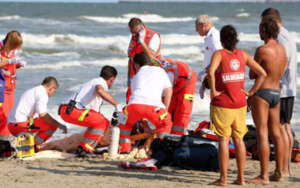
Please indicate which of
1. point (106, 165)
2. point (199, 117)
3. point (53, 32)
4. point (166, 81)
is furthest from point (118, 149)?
point (53, 32)

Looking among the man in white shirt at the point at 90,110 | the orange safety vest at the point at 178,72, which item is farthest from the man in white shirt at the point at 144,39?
the man in white shirt at the point at 90,110

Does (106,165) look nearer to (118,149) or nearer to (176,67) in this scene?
(118,149)

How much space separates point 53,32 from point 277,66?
26.4 meters

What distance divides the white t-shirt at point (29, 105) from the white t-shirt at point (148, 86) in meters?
1.12

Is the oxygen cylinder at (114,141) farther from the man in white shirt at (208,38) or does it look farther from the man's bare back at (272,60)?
the man's bare back at (272,60)

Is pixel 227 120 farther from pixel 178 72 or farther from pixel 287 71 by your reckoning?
pixel 178 72

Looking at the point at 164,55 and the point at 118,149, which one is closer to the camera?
the point at 118,149

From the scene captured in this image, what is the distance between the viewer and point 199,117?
1023 cm

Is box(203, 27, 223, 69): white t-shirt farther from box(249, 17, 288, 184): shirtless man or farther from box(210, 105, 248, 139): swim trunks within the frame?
box(210, 105, 248, 139): swim trunks

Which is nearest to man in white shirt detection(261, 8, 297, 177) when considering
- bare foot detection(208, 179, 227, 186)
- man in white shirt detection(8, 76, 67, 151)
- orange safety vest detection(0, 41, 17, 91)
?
bare foot detection(208, 179, 227, 186)

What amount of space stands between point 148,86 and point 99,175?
1299 mm

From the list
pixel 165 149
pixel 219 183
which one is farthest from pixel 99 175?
pixel 219 183

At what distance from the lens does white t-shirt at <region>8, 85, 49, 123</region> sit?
6621 millimetres

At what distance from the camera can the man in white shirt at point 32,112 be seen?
21.7 ft
